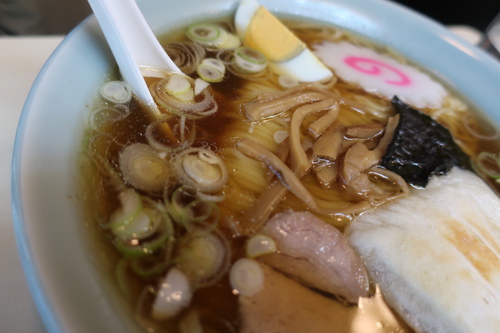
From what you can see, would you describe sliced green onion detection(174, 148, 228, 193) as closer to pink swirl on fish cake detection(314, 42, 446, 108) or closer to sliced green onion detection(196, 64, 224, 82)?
sliced green onion detection(196, 64, 224, 82)

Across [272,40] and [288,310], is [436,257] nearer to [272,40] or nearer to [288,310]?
[288,310]

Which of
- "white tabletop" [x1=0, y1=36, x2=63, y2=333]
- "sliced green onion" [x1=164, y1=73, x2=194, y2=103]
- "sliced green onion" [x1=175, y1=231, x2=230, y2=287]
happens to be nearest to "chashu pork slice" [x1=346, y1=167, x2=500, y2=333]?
"sliced green onion" [x1=175, y1=231, x2=230, y2=287]

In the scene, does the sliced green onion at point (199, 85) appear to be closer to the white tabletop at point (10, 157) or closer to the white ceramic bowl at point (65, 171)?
the white ceramic bowl at point (65, 171)

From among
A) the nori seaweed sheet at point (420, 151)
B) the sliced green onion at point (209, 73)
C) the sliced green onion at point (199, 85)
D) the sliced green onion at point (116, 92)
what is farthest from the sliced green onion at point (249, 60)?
the nori seaweed sheet at point (420, 151)

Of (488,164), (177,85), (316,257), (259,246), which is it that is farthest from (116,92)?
(488,164)

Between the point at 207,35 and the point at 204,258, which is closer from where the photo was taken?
the point at 204,258

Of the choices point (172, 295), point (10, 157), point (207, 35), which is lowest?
point (10, 157)
